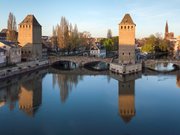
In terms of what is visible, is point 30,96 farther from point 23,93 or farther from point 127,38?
point 127,38

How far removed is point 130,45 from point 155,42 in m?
17.5

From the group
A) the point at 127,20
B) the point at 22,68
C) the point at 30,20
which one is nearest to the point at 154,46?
the point at 127,20

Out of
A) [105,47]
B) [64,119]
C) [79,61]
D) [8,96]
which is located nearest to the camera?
[64,119]

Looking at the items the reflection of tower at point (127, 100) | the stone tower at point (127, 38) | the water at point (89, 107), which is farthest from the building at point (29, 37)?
the reflection of tower at point (127, 100)

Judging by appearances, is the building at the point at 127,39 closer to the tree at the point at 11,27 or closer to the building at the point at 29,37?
the building at the point at 29,37

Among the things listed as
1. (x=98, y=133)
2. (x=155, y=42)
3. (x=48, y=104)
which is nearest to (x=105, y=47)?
(x=155, y=42)

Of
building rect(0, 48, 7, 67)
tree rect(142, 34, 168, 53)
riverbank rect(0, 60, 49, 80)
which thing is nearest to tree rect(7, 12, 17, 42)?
riverbank rect(0, 60, 49, 80)

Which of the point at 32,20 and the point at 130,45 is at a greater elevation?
the point at 32,20

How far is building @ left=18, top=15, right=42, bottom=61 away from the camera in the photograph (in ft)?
99.6

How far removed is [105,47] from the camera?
49.6 m

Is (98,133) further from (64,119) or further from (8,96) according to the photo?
(8,96)

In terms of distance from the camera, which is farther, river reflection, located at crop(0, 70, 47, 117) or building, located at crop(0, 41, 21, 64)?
building, located at crop(0, 41, 21, 64)

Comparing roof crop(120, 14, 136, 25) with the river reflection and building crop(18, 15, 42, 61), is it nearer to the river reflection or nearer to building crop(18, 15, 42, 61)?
building crop(18, 15, 42, 61)

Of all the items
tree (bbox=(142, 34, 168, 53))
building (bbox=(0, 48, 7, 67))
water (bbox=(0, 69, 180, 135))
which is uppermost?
tree (bbox=(142, 34, 168, 53))
